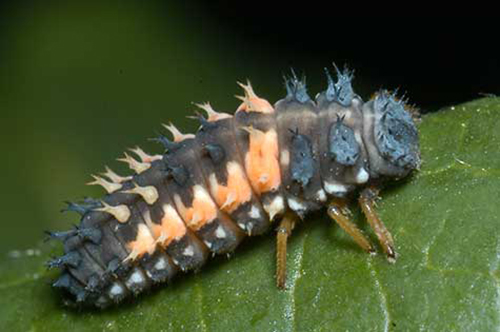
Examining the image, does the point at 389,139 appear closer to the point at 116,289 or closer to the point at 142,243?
the point at 142,243

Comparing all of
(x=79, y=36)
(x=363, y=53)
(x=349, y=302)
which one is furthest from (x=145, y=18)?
(x=349, y=302)

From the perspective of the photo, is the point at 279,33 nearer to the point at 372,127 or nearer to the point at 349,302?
the point at 372,127

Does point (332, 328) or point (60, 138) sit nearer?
point (332, 328)

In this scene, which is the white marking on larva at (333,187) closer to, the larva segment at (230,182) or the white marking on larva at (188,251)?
the larva segment at (230,182)

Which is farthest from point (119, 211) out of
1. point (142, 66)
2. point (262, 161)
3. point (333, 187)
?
point (142, 66)

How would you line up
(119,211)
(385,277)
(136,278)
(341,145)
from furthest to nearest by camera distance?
(136,278)
(119,211)
(341,145)
(385,277)

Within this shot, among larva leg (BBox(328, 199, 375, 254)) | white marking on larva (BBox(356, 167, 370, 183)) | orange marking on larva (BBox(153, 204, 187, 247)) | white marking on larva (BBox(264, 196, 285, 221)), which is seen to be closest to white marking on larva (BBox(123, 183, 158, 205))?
orange marking on larva (BBox(153, 204, 187, 247))

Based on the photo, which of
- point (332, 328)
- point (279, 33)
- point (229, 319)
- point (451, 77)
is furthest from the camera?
point (279, 33)
